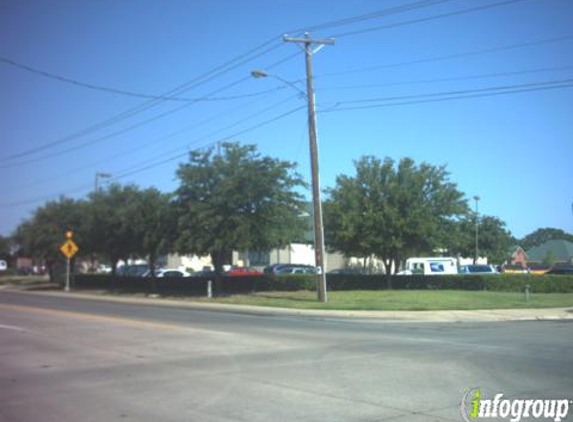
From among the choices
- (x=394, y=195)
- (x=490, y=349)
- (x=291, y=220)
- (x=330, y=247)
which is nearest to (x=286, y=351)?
(x=490, y=349)

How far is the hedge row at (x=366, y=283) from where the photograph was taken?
36.8m

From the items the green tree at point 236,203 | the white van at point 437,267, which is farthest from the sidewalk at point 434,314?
the white van at point 437,267

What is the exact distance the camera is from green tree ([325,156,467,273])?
38.3 m

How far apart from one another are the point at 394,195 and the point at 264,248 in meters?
9.42

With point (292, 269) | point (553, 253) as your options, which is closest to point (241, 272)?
point (292, 269)

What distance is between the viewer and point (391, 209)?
125 feet

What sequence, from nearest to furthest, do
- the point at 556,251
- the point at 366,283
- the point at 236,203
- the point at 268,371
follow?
the point at 268,371 < the point at 236,203 < the point at 366,283 < the point at 556,251

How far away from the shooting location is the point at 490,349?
13.4 meters

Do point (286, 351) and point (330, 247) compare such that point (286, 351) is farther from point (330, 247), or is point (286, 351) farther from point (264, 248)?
point (330, 247)

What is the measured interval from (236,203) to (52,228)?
20940 millimetres

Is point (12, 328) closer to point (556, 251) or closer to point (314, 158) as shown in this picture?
point (314, 158)

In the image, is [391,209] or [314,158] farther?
[391,209]

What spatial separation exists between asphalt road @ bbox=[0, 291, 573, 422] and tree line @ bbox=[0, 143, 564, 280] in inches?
609

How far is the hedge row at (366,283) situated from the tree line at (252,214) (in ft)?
5.21
